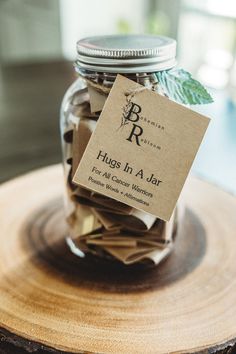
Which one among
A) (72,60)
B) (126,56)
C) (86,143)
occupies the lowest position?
(72,60)

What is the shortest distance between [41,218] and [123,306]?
0.22 m

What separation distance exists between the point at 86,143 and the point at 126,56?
4.5 inches

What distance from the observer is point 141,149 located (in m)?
0.49

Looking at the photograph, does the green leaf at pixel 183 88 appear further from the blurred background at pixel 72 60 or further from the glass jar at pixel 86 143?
the blurred background at pixel 72 60

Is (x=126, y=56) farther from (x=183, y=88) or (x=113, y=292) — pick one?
(x=113, y=292)

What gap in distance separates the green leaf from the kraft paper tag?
0.10 ft

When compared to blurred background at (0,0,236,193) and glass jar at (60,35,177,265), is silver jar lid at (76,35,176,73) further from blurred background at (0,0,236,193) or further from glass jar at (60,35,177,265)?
blurred background at (0,0,236,193)

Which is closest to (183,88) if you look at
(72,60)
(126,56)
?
(126,56)

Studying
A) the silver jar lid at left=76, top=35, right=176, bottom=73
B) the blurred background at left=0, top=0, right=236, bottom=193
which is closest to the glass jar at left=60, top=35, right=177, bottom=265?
the silver jar lid at left=76, top=35, right=176, bottom=73

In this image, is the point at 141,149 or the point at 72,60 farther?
the point at 72,60

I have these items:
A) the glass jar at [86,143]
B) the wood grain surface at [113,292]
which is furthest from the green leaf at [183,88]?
the wood grain surface at [113,292]

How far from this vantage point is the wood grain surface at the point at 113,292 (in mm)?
460

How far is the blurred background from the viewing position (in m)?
1.04

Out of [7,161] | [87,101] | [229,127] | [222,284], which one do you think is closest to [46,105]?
[7,161]
